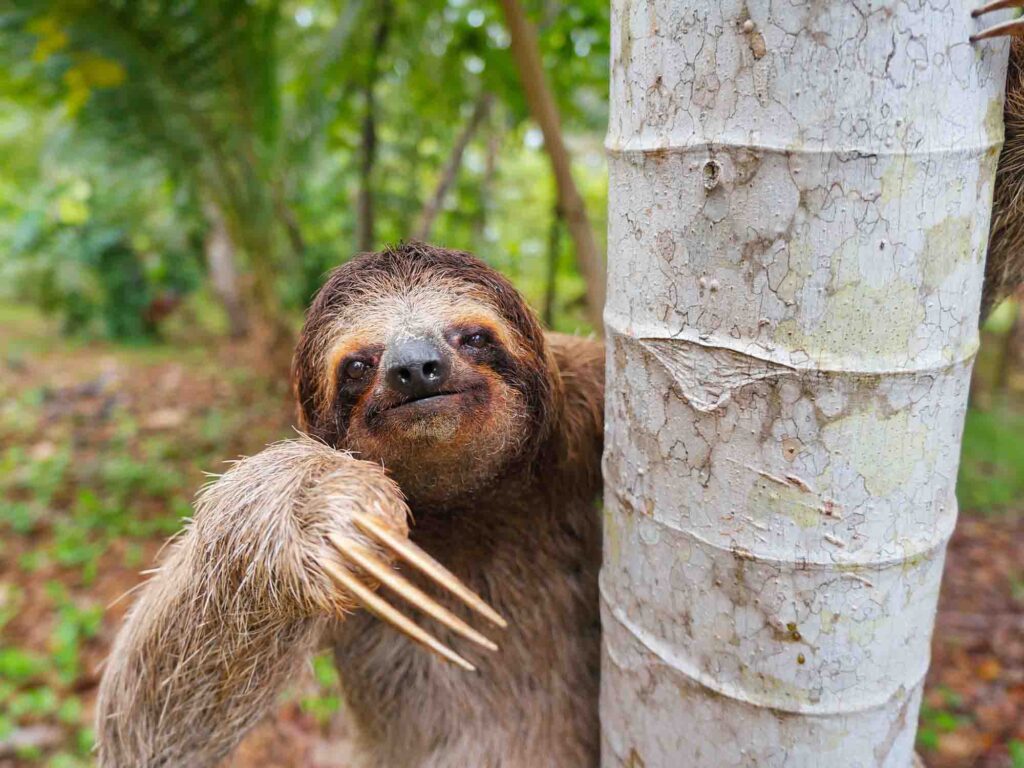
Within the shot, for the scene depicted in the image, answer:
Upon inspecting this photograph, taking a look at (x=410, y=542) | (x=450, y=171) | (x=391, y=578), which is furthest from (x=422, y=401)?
(x=450, y=171)

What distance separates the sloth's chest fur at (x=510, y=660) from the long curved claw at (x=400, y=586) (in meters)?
0.77

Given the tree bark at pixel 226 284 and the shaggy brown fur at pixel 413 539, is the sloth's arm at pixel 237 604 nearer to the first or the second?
the shaggy brown fur at pixel 413 539

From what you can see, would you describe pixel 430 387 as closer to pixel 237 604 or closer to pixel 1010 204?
pixel 237 604

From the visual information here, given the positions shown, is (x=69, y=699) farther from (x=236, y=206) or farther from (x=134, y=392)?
(x=134, y=392)

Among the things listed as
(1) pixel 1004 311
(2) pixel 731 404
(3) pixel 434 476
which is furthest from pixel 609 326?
(1) pixel 1004 311

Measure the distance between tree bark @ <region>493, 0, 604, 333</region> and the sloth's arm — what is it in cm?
206

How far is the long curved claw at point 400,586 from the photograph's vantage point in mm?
1322

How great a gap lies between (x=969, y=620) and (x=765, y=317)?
215 inches

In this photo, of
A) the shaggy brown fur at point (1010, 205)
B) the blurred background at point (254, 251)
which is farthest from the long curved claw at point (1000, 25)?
the blurred background at point (254, 251)

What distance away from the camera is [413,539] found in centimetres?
212

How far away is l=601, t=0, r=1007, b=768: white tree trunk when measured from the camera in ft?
3.56

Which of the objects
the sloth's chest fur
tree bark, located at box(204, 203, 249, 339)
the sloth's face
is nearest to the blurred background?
the sloth's chest fur

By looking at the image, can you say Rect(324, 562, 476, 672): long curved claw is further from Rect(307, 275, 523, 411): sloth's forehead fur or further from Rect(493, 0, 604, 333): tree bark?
Rect(493, 0, 604, 333): tree bark

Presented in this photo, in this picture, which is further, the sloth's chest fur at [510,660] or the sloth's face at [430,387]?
the sloth's chest fur at [510,660]
